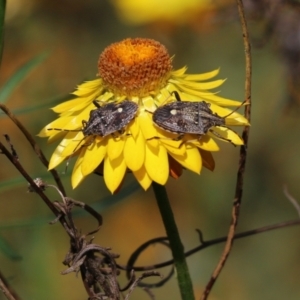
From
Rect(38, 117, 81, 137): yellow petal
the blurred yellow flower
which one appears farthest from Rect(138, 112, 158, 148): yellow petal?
the blurred yellow flower

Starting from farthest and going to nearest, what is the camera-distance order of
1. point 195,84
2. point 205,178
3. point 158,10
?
point 205,178 < point 158,10 < point 195,84

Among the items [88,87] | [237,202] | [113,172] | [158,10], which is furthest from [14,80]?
[158,10]

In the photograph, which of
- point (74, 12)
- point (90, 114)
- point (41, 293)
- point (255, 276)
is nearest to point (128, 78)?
point (90, 114)

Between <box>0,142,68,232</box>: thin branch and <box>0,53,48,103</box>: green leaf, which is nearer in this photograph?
<box>0,142,68,232</box>: thin branch

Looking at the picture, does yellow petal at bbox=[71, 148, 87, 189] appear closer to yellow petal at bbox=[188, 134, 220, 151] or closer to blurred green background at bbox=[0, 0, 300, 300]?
yellow petal at bbox=[188, 134, 220, 151]

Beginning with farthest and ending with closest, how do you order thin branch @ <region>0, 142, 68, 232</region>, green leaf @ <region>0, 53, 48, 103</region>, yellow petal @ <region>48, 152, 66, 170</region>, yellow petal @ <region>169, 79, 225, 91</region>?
green leaf @ <region>0, 53, 48, 103</region>
yellow petal @ <region>169, 79, 225, 91</region>
yellow petal @ <region>48, 152, 66, 170</region>
thin branch @ <region>0, 142, 68, 232</region>

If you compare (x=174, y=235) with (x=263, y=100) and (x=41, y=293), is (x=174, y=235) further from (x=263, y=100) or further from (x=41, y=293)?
(x=263, y=100)

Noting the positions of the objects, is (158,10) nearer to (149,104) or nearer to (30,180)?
(149,104)
